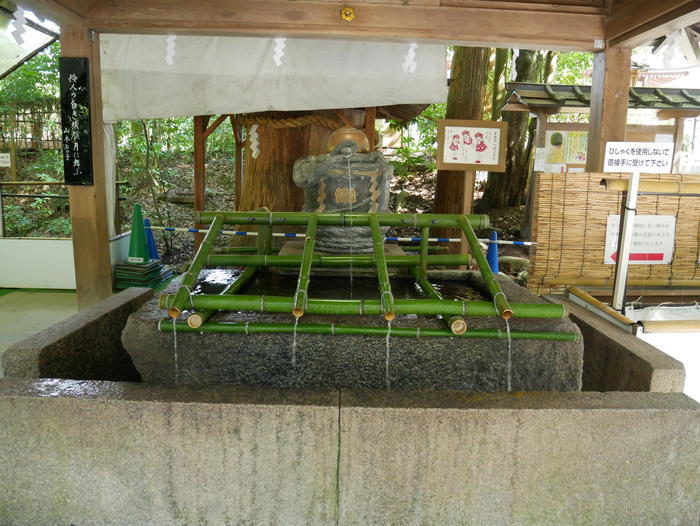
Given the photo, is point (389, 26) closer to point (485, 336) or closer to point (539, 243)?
point (539, 243)

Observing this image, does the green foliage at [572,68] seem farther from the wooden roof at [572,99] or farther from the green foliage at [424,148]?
the wooden roof at [572,99]

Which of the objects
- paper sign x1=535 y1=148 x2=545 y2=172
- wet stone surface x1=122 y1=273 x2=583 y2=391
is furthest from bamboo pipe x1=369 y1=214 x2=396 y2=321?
paper sign x1=535 y1=148 x2=545 y2=172

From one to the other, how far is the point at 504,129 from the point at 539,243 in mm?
1760

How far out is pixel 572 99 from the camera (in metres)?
7.43

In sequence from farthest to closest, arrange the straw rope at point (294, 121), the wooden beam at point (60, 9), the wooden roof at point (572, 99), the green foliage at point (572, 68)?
the green foliage at point (572, 68) < the wooden roof at point (572, 99) < the straw rope at point (294, 121) < the wooden beam at point (60, 9)

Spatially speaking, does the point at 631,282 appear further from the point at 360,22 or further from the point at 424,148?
the point at 424,148

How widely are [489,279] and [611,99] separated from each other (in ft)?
11.2

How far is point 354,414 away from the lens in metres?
1.66

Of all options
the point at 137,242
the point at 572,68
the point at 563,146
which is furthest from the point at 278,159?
the point at 572,68

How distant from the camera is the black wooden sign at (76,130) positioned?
4355mm

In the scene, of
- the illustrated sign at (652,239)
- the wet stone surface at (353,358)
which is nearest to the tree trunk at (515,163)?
the illustrated sign at (652,239)

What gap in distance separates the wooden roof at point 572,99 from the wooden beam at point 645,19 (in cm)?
294

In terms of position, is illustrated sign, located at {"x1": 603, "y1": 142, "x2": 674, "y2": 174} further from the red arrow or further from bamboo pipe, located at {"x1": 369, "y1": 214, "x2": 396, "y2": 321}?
bamboo pipe, located at {"x1": 369, "y1": 214, "x2": 396, "y2": 321}

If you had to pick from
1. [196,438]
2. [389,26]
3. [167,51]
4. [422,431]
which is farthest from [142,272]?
[422,431]
